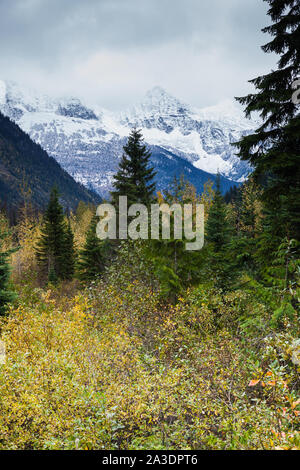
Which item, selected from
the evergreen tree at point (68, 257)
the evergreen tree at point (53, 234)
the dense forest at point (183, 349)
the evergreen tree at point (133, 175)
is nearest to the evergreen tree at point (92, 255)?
the evergreen tree at point (53, 234)

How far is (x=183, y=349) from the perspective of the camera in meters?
8.03

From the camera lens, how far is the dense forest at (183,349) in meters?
4.17

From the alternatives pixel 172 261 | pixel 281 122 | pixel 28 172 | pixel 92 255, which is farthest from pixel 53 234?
pixel 28 172

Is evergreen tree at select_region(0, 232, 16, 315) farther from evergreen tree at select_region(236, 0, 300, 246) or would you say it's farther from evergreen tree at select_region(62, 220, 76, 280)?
evergreen tree at select_region(62, 220, 76, 280)

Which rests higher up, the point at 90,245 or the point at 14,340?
the point at 90,245

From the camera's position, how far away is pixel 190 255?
1090 centimetres

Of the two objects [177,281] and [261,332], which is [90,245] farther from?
[261,332]

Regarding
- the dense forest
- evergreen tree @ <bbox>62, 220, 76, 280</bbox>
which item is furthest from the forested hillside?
the dense forest

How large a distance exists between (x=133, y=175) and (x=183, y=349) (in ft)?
48.2

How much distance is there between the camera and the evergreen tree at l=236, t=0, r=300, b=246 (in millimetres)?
Result: 7035

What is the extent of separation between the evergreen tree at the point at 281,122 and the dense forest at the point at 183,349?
0.10 ft

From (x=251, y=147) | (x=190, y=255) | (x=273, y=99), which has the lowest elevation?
(x=190, y=255)

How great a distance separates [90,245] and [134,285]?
47.5 feet
